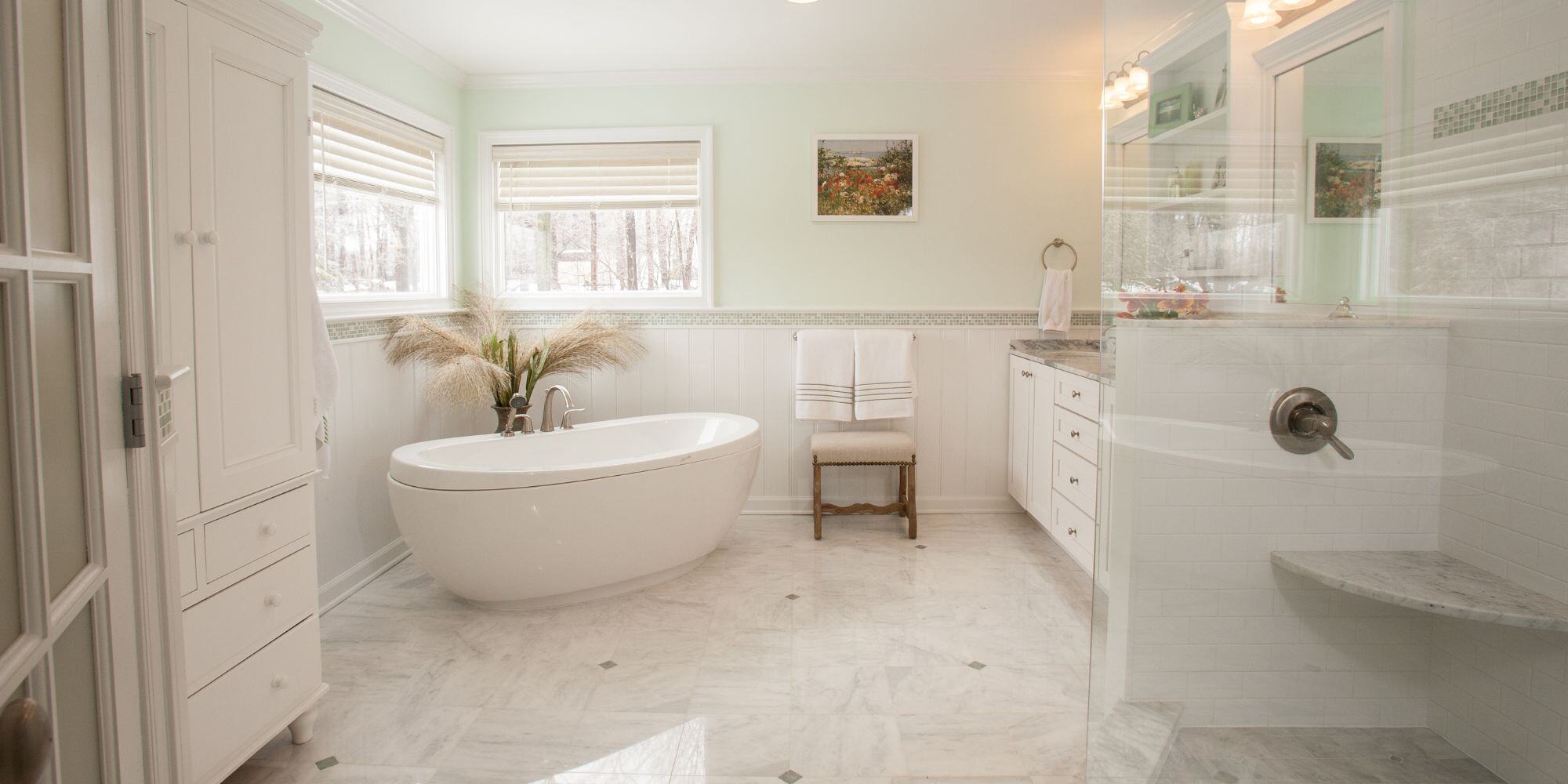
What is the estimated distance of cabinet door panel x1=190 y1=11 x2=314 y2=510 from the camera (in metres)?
1.79

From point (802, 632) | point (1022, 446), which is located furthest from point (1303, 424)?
point (1022, 446)

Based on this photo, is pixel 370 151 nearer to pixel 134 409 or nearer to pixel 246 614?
pixel 246 614

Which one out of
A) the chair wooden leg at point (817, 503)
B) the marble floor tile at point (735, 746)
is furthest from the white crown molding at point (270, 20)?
the chair wooden leg at point (817, 503)

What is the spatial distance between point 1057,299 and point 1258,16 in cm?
294

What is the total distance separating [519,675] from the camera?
2570 mm

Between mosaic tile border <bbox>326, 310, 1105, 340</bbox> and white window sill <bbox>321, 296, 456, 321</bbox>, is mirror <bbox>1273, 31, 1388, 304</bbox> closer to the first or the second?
white window sill <bbox>321, 296, 456, 321</bbox>

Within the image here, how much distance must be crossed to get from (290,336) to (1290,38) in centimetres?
214

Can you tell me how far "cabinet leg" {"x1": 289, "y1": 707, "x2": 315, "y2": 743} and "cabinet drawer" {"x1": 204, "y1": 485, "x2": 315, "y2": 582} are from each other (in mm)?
454

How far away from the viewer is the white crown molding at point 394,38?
321cm

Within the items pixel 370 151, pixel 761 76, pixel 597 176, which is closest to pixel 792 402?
pixel 597 176

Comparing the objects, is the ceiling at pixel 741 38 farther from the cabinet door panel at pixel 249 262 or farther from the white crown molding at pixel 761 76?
the cabinet door panel at pixel 249 262

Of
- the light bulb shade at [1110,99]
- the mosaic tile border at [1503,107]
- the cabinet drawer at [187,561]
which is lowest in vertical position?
the cabinet drawer at [187,561]

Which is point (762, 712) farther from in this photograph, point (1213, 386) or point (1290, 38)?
point (1290, 38)

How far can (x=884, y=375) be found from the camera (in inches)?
166
